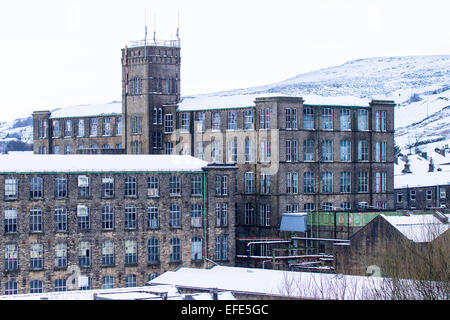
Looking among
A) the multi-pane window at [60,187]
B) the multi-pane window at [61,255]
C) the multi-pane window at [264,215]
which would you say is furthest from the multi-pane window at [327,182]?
the multi-pane window at [61,255]

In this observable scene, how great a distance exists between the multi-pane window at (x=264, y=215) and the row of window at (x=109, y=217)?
28.2 feet

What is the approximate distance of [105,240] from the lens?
7062cm

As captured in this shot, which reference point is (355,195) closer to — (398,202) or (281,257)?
(281,257)

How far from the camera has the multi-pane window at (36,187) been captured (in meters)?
68.3

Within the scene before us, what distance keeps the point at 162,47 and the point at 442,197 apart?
4164 cm

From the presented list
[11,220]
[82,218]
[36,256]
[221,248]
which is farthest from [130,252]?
[11,220]

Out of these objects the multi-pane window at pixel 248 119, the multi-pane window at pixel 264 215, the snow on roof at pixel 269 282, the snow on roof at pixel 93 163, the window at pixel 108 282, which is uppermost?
the multi-pane window at pixel 248 119

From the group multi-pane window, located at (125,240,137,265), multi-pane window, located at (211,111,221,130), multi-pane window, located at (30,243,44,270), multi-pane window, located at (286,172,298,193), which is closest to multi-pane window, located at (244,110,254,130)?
multi-pane window, located at (211,111,221,130)

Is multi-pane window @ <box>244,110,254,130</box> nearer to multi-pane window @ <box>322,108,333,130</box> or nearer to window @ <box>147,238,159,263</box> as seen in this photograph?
multi-pane window @ <box>322,108,333,130</box>

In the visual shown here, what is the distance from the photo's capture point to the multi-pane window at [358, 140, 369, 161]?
89.8 meters

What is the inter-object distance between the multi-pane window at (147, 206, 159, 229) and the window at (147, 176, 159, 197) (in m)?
1.05

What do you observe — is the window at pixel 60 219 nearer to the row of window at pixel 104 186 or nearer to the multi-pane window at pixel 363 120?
the row of window at pixel 104 186

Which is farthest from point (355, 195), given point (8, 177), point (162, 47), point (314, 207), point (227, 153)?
point (8, 177)

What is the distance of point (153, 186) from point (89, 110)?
118ft
